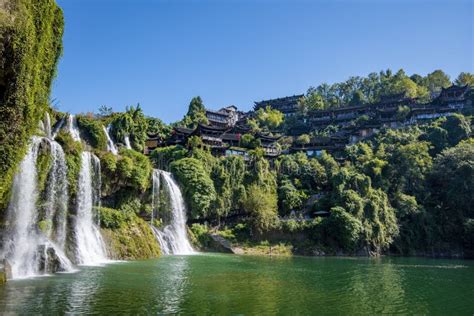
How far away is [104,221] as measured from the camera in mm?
31875

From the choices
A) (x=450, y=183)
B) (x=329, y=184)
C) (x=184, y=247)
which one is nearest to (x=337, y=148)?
(x=329, y=184)

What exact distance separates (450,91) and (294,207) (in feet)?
170

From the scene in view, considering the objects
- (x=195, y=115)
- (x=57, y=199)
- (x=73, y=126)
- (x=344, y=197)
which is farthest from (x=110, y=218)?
(x=195, y=115)

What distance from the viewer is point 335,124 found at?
93000mm

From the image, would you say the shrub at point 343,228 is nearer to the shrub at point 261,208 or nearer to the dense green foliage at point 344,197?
the dense green foliage at point 344,197

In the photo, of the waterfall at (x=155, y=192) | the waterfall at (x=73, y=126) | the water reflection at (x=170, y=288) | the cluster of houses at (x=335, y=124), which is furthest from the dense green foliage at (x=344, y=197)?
the water reflection at (x=170, y=288)

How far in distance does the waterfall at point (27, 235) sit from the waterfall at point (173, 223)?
15239 millimetres

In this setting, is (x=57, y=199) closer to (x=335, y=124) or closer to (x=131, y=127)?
(x=131, y=127)

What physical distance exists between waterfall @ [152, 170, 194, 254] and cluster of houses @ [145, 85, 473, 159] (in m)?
17.1

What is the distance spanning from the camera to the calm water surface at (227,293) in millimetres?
14367

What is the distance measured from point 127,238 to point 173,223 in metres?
10.4

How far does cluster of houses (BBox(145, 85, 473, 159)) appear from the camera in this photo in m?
63.8

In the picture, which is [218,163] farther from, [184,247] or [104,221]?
[104,221]

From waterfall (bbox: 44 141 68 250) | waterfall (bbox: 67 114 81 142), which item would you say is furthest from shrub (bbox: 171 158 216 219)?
waterfall (bbox: 44 141 68 250)
